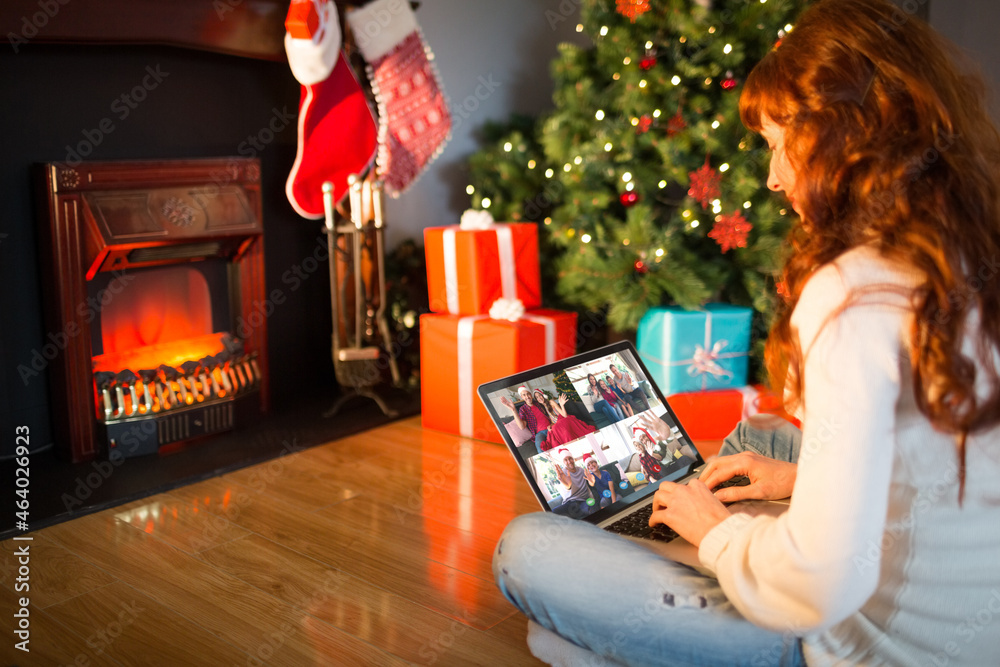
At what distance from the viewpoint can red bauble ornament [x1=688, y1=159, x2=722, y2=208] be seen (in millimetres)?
2730

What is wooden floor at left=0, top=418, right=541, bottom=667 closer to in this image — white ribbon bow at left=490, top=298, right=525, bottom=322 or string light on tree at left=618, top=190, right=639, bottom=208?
white ribbon bow at left=490, top=298, right=525, bottom=322

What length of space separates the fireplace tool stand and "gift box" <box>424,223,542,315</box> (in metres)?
0.21

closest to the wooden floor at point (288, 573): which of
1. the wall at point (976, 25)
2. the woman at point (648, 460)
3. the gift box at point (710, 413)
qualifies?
the woman at point (648, 460)

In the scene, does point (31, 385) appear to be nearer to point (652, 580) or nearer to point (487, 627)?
point (487, 627)

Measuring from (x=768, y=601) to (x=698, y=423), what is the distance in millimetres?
1942

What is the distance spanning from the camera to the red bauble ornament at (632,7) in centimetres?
271

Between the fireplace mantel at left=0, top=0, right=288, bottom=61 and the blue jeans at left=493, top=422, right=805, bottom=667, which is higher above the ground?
the fireplace mantel at left=0, top=0, right=288, bottom=61

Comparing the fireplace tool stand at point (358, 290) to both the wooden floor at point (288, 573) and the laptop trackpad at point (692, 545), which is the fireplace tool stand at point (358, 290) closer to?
the wooden floor at point (288, 573)

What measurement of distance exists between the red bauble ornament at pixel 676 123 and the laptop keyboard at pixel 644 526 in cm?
167

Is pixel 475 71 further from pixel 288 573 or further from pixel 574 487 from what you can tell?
pixel 574 487

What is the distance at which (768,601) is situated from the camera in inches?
34.5

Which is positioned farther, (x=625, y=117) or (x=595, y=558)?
(x=625, y=117)

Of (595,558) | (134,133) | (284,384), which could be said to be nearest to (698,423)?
(284,384)

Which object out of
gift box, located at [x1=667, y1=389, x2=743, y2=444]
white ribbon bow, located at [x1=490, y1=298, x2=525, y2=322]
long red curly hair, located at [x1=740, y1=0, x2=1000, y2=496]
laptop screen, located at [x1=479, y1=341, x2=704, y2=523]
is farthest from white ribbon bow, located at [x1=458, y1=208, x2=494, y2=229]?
long red curly hair, located at [x1=740, y1=0, x2=1000, y2=496]
